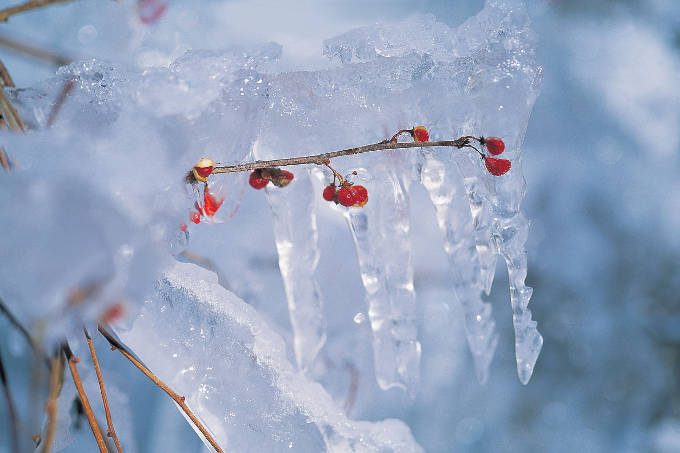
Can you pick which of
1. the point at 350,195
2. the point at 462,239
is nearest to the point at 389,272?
the point at 462,239

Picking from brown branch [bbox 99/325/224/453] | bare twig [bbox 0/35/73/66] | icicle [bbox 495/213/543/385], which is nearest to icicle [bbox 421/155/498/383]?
icicle [bbox 495/213/543/385]

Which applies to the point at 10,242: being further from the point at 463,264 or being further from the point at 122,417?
the point at 122,417

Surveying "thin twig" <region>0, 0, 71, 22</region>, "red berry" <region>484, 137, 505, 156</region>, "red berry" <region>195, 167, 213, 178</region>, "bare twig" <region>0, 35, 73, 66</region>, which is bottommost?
"red berry" <region>195, 167, 213, 178</region>

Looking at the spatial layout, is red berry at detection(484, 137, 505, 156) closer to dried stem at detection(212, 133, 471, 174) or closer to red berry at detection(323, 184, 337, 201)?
dried stem at detection(212, 133, 471, 174)

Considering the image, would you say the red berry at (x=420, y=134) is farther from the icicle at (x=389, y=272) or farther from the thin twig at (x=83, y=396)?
the thin twig at (x=83, y=396)

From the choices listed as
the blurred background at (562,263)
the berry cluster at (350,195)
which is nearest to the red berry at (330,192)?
the berry cluster at (350,195)
